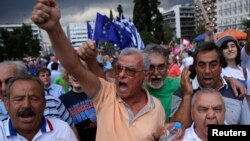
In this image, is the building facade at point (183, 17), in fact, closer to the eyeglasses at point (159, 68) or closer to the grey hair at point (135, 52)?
the eyeglasses at point (159, 68)

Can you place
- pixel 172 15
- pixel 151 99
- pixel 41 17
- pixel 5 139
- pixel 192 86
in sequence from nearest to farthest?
pixel 41 17 → pixel 5 139 → pixel 151 99 → pixel 192 86 → pixel 172 15

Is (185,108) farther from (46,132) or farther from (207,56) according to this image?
(46,132)

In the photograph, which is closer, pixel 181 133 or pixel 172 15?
pixel 181 133

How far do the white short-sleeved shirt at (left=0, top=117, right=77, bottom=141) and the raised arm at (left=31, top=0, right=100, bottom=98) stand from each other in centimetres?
32

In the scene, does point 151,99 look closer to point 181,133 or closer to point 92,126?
point 181,133

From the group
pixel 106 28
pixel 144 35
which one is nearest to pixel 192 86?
pixel 106 28

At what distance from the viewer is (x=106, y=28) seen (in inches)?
413

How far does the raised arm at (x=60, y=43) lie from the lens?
2189 millimetres

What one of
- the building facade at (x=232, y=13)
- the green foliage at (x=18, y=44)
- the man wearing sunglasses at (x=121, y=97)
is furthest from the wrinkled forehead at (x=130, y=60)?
the building facade at (x=232, y=13)

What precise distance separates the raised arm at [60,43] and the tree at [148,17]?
2692 inches

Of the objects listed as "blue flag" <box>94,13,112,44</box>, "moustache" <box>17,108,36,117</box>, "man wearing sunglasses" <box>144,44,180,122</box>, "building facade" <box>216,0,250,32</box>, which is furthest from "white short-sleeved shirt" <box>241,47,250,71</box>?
"building facade" <box>216,0,250,32</box>

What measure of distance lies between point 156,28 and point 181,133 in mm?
70551

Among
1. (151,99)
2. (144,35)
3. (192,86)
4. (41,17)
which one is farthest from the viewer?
(144,35)

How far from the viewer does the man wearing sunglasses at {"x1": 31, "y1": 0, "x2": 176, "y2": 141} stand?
254 cm
